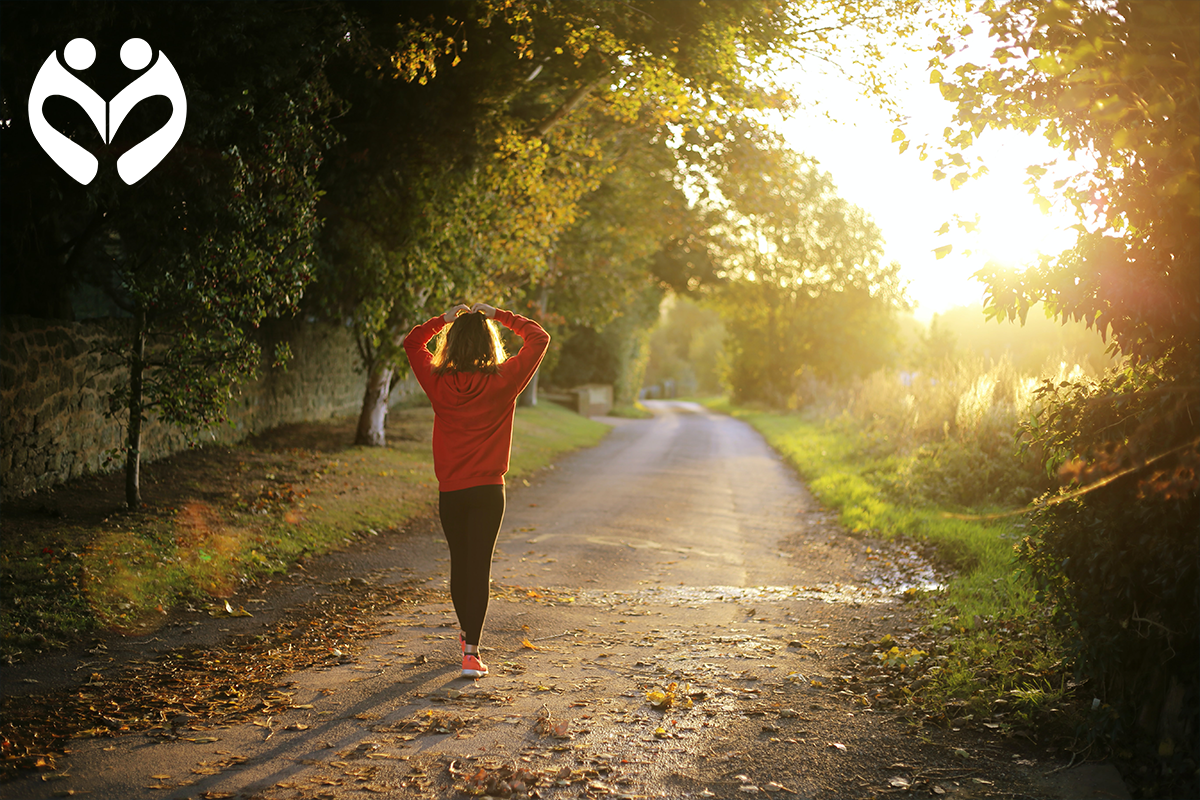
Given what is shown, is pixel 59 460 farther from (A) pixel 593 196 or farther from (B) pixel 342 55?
(A) pixel 593 196

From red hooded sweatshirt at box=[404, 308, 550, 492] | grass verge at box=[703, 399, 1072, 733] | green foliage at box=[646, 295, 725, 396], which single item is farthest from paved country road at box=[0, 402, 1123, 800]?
green foliage at box=[646, 295, 725, 396]

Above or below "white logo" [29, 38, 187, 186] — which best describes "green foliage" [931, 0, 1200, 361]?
below

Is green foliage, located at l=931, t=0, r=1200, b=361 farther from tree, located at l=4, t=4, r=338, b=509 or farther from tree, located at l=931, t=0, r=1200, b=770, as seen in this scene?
tree, located at l=4, t=4, r=338, b=509

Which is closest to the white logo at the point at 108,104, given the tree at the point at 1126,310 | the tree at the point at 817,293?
the tree at the point at 1126,310

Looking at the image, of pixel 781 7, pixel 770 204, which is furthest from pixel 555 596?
pixel 770 204

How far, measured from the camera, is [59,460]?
9453 mm

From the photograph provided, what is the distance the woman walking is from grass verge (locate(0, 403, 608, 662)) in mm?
2595

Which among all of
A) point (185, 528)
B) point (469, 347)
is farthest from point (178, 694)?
point (185, 528)

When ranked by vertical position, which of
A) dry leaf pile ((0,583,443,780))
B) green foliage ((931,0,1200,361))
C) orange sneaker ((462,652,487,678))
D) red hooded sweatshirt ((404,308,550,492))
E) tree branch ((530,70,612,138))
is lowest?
dry leaf pile ((0,583,443,780))

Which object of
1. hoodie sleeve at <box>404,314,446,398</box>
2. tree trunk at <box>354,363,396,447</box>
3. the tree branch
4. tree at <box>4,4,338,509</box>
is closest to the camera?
hoodie sleeve at <box>404,314,446,398</box>

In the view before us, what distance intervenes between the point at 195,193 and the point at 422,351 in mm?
4153

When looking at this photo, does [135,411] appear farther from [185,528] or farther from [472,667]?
[472,667]

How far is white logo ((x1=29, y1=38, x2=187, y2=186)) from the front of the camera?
7.97 m

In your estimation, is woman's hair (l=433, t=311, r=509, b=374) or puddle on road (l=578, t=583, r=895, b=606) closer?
woman's hair (l=433, t=311, r=509, b=374)
